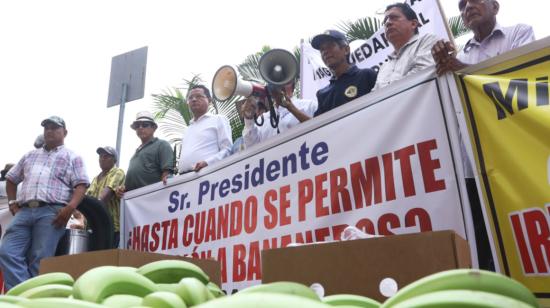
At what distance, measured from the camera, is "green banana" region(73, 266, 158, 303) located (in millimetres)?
930

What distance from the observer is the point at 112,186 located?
4.61 m

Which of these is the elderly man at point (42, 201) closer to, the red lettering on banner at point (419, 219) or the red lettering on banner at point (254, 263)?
the red lettering on banner at point (254, 263)

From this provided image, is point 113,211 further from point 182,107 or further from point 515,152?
point 182,107

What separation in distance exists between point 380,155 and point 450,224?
50 centimetres

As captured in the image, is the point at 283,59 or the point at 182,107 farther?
the point at 182,107

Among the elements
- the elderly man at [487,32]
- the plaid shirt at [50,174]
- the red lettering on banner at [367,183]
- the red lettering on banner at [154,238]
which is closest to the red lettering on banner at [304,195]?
the red lettering on banner at [367,183]

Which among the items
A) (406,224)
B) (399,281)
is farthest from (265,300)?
(406,224)

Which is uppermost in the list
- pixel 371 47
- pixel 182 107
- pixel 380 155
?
pixel 182 107

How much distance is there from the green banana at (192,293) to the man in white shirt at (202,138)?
113 inches

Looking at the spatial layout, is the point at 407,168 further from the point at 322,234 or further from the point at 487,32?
the point at 487,32

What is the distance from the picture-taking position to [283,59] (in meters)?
3.37

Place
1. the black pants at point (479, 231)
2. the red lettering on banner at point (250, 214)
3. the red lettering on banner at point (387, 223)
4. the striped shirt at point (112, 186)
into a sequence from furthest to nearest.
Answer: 1. the striped shirt at point (112, 186)
2. the red lettering on banner at point (250, 214)
3. the red lettering on banner at point (387, 223)
4. the black pants at point (479, 231)

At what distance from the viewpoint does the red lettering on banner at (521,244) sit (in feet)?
5.91

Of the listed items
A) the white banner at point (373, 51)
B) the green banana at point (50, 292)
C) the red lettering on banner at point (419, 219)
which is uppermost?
the white banner at point (373, 51)
